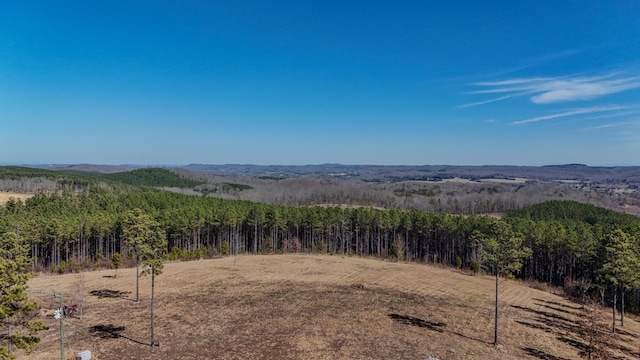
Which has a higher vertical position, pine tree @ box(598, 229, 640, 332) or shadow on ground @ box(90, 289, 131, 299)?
pine tree @ box(598, 229, 640, 332)

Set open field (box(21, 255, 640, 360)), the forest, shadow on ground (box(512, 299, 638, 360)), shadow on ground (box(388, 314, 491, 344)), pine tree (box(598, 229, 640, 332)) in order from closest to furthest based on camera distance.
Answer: open field (box(21, 255, 640, 360)) → shadow on ground (box(512, 299, 638, 360)) → pine tree (box(598, 229, 640, 332)) → shadow on ground (box(388, 314, 491, 344)) → the forest

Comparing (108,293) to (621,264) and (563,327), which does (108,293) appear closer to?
(563,327)

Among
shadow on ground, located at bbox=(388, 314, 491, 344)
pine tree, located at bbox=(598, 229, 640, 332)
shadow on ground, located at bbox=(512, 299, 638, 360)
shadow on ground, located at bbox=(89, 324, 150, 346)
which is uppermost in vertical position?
pine tree, located at bbox=(598, 229, 640, 332)

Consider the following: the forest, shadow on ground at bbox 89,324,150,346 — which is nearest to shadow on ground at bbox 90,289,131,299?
shadow on ground at bbox 89,324,150,346

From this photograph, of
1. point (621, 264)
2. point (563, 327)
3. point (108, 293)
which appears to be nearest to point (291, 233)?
point (108, 293)

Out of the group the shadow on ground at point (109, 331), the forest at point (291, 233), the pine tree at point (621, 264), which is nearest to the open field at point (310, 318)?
the shadow on ground at point (109, 331)

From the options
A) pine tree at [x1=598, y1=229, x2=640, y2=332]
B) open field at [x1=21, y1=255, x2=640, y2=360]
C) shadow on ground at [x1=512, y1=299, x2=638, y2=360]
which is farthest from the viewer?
pine tree at [x1=598, y1=229, x2=640, y2=332]

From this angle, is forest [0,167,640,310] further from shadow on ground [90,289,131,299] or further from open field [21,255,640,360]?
shadow on ground [90,289,131,299]
